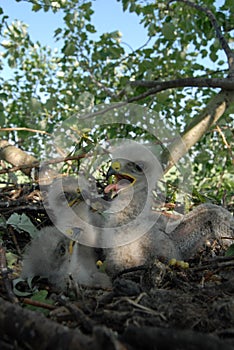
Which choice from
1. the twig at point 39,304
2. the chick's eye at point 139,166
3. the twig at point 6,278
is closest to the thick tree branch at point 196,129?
the chick's eye at point 139,166

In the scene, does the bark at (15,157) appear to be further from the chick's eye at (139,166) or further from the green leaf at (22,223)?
the chick's eye at (139,166)

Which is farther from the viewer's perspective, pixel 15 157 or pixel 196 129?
pixel 15 157

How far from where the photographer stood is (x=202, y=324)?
1.21 metres

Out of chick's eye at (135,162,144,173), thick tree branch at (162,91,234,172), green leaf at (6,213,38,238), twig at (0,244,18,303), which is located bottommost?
twig at (0,244,18,303)

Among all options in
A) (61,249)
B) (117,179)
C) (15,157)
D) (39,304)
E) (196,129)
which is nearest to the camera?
(39,304)

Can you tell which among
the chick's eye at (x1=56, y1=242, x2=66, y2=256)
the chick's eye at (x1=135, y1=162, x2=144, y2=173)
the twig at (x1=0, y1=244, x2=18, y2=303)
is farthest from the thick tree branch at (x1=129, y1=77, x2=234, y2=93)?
the twig at (x1=0, y1=244, x2=18, y2=303)

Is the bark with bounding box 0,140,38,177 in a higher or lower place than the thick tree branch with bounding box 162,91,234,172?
lower

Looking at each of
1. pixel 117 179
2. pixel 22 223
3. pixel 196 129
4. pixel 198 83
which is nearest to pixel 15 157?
pixel 22 223

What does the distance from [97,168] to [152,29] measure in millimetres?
2539

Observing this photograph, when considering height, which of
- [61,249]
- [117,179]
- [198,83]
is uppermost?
[198,83]

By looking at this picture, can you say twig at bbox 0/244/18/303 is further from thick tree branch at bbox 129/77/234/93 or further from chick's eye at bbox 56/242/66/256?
thick tree branch at bbox 129/77/234/93

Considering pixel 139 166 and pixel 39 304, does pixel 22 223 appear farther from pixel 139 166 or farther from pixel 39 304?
pixel 39 304

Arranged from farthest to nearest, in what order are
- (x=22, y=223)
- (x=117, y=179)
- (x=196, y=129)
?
(x=196, y=129), (x=117, y=179), (x=22, y=223)

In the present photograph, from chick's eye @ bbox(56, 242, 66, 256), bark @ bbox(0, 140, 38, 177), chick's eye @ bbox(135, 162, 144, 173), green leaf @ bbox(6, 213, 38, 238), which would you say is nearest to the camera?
chick's eye @ bbox(56, 242, 66, 256)
